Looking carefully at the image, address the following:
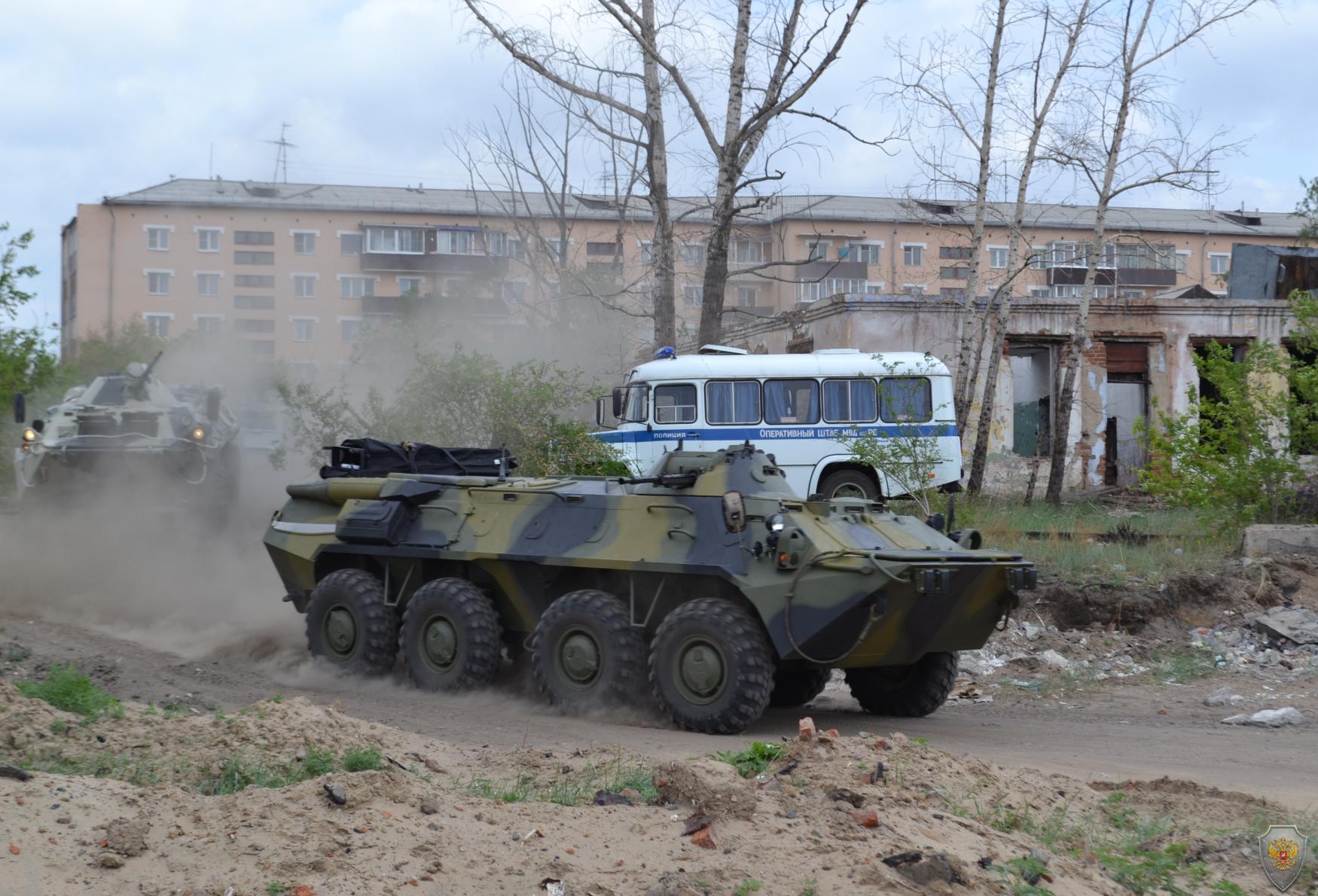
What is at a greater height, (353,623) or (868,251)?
(868,251)

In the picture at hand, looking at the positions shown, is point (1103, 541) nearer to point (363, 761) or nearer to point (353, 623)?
point (353, 623)

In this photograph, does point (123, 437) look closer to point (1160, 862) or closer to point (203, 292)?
point (1160, 862)

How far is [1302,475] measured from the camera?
1435 cm

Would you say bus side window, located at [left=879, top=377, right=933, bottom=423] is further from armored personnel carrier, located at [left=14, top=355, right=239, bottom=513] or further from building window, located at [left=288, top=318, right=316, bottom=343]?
building window, located at [left=288, top=318, right=316, bottom=343]

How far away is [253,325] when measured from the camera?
29.9 m

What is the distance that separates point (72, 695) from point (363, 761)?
7.52 ft

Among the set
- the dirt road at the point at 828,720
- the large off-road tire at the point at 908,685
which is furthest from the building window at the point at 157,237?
the large off-road tire at the point at 908,685

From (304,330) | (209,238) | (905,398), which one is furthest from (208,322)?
(905,398)

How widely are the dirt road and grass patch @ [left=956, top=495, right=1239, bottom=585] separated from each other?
241cm

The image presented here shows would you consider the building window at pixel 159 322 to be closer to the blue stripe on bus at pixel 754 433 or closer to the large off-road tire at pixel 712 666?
the blue stripe on bus at pixel 754 433

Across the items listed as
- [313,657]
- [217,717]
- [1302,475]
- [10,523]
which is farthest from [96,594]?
[1302,475]

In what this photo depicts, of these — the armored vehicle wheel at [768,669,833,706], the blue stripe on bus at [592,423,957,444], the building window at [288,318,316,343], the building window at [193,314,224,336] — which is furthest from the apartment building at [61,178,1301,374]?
the armored vehicle wheel at [768,669,833,706]

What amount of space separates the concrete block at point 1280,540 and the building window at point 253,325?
17.1m

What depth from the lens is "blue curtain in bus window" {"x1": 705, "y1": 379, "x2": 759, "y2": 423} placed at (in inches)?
691
